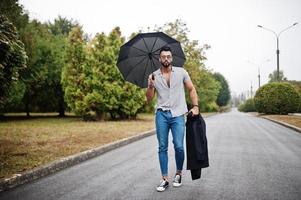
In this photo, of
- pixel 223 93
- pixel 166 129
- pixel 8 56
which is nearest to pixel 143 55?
pixel 166 129

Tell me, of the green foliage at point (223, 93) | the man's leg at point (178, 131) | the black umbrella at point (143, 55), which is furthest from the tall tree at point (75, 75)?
the green foliage at point (223, 93)

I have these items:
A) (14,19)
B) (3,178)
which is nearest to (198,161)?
(3,178)

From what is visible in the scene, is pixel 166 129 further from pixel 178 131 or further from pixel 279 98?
pixel 279 98

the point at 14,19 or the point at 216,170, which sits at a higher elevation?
the point at 14,19

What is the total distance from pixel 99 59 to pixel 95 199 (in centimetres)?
2018

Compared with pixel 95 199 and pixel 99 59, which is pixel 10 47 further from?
pixel 99 59

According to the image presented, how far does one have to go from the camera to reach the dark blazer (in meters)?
5.04

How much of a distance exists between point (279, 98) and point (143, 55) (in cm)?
3288

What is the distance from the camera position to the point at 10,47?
7.06m

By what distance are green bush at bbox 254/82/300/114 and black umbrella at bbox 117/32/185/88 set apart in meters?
32.4

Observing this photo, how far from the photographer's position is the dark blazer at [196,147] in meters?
5.04

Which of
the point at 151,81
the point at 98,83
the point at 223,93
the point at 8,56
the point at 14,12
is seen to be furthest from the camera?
the point at 223,93

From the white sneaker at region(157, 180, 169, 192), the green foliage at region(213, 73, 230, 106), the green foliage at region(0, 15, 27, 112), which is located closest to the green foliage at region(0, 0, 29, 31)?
the green foliage at region(0, 15, 27, 112)

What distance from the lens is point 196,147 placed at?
5.04 metres
